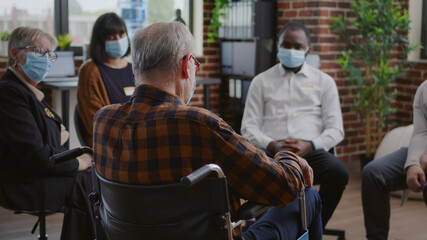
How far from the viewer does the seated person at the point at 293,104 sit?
9.89 feet

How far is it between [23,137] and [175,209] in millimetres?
1044

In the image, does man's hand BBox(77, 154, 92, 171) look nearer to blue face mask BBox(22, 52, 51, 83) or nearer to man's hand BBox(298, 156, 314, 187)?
blue face mask BBox(22, 52, 51, 83)

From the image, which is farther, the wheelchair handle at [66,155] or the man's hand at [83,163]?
the man's hand at [83,163]

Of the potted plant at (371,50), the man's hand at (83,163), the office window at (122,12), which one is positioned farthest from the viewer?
the office window at (122,12)

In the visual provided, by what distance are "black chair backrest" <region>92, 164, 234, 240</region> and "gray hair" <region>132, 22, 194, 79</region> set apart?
0.33 m

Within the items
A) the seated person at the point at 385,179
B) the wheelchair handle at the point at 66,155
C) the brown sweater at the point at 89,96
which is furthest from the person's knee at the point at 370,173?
the wheelchair handle at the point at 66,155

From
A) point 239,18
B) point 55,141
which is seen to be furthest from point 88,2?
point 55,141

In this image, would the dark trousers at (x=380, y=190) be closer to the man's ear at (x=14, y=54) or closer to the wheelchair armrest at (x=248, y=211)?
the wheelchair armrest at (x=248, y=211)

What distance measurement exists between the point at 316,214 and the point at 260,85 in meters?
1.29

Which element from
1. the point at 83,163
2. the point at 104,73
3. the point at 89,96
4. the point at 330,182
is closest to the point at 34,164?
the point at 83,163

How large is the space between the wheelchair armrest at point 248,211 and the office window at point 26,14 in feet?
12.0

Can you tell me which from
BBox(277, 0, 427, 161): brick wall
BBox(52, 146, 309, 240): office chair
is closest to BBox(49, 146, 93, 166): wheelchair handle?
BBox(52, 146, 309, 240): office chair

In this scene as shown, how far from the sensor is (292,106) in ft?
10.2

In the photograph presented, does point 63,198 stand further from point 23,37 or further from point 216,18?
point 216,18
